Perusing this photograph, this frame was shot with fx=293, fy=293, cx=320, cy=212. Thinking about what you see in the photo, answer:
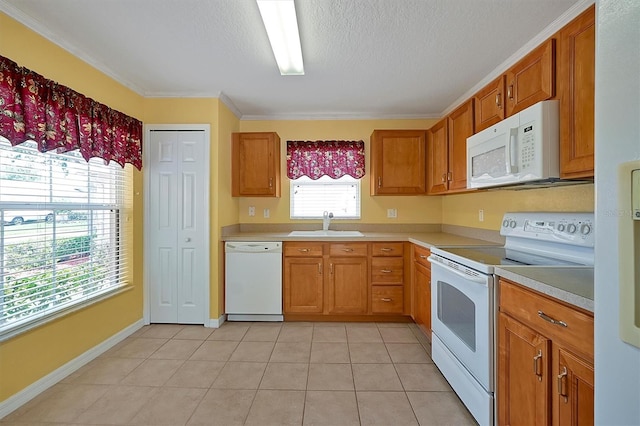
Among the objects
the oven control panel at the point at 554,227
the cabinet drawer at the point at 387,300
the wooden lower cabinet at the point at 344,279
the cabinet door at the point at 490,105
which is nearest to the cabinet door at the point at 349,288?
the wooden lower cabinet at the point at 344,279

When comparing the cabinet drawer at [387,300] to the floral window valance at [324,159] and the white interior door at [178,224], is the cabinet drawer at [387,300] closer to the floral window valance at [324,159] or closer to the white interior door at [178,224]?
the floral window valance at [324,159]

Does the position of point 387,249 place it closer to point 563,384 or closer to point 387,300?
point 387,300

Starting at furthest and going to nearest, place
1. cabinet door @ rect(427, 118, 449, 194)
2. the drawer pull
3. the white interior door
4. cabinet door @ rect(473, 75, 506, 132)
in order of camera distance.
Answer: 1. the white interior door
2. cabinet door @ rect(427, 118, 449, 194)
3. cabinet door @ rect(473, 75, 506, 132)
4. the drawer pull

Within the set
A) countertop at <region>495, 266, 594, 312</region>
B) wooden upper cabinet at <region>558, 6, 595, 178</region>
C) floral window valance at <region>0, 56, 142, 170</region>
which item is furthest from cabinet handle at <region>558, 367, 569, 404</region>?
floral window valance at <region>0, 56, 142, 170</region>

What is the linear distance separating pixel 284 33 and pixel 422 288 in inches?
→ 92.9

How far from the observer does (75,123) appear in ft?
6.85

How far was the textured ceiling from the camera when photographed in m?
1.74

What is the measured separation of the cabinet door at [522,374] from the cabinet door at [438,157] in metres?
1.74

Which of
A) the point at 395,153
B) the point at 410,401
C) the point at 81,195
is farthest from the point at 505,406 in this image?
the point at 81,195

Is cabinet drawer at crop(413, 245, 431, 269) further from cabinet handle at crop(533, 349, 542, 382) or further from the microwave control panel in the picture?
cabinet handle at crop(533, 349, 542, 382)

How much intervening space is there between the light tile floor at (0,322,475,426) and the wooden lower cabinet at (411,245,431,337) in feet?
0.64

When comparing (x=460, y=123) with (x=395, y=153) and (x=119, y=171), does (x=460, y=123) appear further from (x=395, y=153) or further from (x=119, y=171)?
(x=119, y=171)

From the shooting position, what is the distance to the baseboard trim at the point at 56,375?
1.74 meters

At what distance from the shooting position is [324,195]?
3.75m
